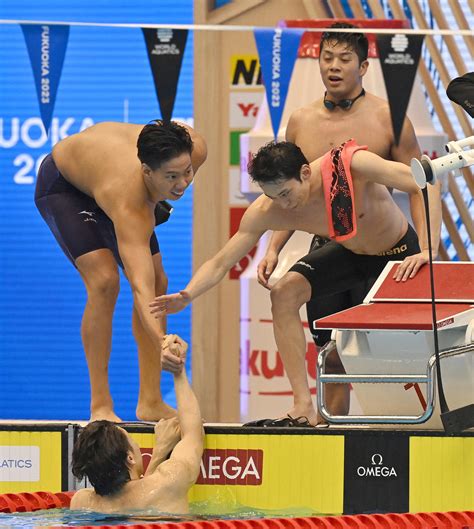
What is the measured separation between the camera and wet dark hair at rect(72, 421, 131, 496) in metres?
4.16

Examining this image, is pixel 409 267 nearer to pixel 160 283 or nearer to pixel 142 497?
pixel 160 283

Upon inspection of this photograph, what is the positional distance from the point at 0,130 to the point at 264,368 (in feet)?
7.05

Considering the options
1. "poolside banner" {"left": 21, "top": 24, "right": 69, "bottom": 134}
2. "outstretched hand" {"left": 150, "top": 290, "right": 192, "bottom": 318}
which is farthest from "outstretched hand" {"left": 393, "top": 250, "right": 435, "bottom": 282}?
"poolside banner" {"left": 21, "top": 24, "right": 69, "bottom": 134}

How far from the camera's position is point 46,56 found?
598 centimetres

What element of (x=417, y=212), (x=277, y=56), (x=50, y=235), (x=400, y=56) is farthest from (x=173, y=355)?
(x=50, y=235)

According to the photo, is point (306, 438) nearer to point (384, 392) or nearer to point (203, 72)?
point (384, 392)

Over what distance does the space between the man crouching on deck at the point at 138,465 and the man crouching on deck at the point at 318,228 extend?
0.17 metres

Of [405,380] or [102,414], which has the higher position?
[405,380]

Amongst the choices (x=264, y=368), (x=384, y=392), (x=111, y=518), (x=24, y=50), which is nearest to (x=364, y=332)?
(x=384, y=392)

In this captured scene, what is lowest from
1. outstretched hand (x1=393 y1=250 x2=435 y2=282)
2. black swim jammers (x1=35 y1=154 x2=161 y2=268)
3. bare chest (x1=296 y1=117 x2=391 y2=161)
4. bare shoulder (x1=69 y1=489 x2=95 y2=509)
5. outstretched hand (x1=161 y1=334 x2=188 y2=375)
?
bare shoulder (x1=69 y1=489 x2=95 y2=509)

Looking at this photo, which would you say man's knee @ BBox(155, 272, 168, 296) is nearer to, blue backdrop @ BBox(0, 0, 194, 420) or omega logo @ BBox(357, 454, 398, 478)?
omega logo @ BBox(357, 454, 398, 478)

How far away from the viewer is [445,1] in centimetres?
796

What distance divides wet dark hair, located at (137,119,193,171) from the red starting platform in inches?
30.1

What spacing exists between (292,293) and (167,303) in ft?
1.75
